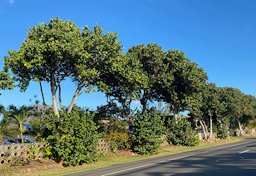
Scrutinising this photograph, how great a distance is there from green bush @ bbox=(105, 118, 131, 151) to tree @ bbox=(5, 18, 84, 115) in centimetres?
613

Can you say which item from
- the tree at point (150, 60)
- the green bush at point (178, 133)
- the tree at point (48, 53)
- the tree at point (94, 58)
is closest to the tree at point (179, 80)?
the tree at point (150, 60)

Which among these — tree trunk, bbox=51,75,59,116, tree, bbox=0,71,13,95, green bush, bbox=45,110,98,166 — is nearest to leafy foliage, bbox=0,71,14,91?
tree, bbox=0,71,13,95

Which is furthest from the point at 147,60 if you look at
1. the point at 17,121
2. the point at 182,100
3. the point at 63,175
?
the point at 63,175

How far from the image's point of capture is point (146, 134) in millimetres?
26891

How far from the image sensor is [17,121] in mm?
19281

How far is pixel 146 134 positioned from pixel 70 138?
878 cm

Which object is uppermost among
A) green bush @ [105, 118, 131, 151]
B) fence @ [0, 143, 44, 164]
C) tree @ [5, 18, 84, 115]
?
tree @ [5, 18, 84, 115]

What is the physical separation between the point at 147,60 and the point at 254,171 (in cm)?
1697

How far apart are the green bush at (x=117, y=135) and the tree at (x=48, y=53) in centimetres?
613

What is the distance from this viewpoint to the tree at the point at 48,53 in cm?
1873

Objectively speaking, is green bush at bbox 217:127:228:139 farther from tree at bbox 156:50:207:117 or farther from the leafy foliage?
the leafy foliage

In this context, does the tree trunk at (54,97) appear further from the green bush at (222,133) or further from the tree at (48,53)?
the green bush at (222,133)

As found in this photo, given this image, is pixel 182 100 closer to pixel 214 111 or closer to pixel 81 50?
pixel 81 50

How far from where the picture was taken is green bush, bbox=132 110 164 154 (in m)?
26.8
